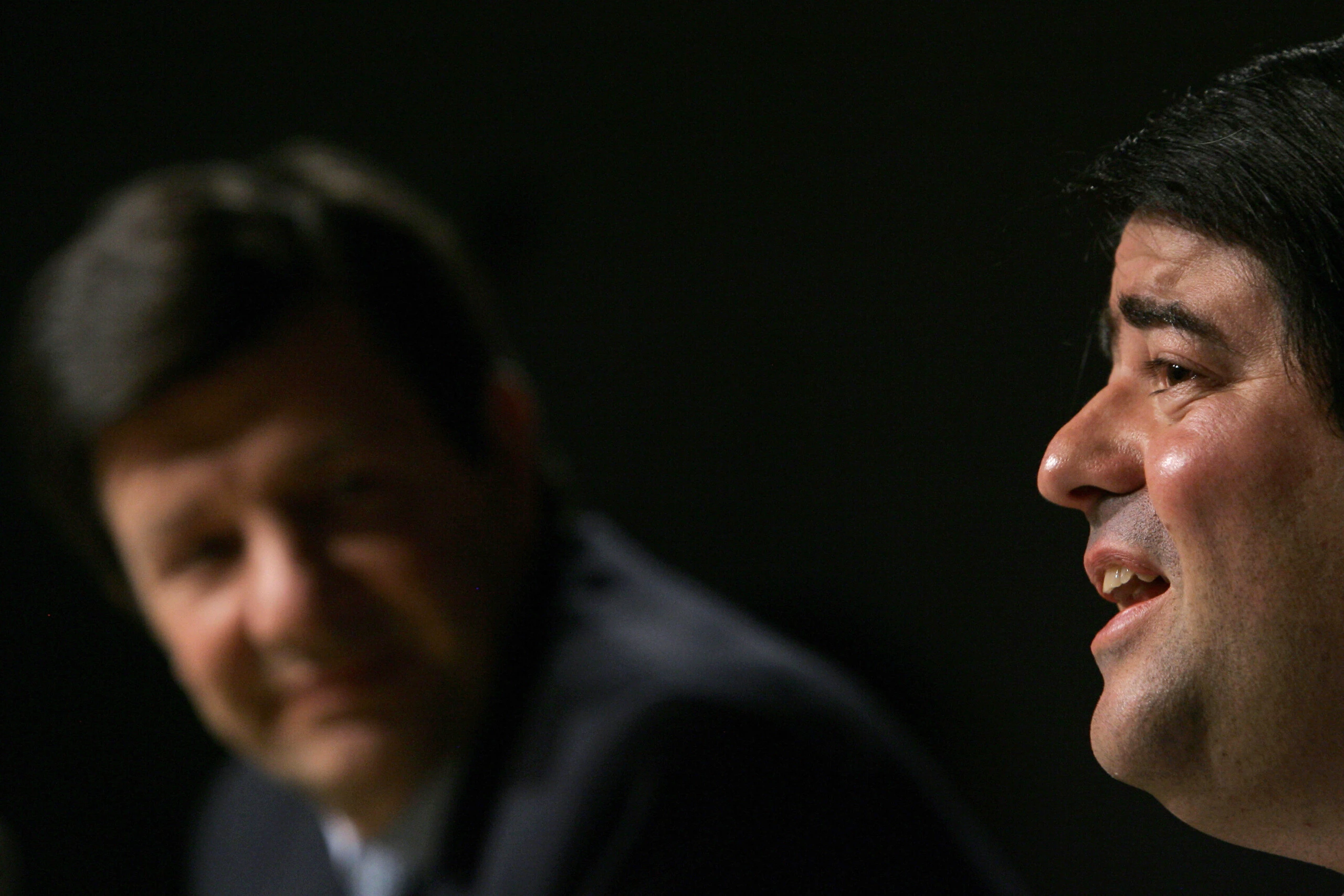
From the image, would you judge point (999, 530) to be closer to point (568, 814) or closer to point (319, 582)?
point (568, 814)

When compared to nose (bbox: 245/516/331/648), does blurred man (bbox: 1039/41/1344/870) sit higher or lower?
higher

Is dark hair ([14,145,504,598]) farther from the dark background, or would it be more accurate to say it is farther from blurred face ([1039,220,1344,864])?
blurred face ([1039,220,1344,864])

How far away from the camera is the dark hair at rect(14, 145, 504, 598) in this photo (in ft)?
2.95

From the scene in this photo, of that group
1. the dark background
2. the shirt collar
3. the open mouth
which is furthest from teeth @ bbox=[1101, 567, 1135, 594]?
the shirt collar

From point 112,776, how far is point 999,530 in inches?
40.6

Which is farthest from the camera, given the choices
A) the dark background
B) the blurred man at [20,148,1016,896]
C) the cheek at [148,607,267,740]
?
the cheek at [148,607,267,740]

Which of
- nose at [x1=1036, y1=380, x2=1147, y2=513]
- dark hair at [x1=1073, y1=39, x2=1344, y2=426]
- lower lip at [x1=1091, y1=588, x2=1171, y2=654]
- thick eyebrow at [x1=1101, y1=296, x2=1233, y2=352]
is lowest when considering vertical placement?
lower lip at [x1=1091, y1=588, x2=1171, y2=654]

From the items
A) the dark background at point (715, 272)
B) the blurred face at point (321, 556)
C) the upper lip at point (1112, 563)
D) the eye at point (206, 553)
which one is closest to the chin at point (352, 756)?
the blurred face at point (321, 556)

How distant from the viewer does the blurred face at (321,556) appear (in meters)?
0.90

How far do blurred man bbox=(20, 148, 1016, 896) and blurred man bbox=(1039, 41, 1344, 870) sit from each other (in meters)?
0.38

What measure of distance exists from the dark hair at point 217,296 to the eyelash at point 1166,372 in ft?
1.92

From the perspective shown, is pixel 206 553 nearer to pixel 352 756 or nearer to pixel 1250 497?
pixel 352 756

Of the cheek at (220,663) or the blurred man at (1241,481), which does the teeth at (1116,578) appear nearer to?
the blurred man at (1241,481)

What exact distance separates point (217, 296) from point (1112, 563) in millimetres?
622
